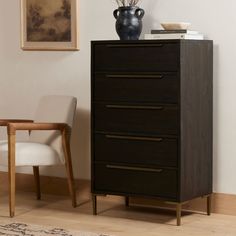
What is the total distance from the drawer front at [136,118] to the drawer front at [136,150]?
0.05m

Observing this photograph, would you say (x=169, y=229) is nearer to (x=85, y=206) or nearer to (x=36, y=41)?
(x=85, y=206)

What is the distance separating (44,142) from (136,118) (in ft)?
3.02

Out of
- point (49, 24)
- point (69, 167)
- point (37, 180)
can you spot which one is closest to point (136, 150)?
point (69, 167)

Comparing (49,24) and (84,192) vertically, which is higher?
(49,24)

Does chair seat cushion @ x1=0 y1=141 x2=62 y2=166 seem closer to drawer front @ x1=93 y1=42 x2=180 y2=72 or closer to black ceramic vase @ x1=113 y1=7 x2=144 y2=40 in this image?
drawer front @ x1=93 y1=42 x2=180 y2=72

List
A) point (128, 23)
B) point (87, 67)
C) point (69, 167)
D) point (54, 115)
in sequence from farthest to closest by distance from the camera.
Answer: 1. point (87, 67)
2. point (54, 115)
3. point (69, 167)
4. point (128, 23)

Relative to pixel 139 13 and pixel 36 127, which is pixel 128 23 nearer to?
pixel 139 13

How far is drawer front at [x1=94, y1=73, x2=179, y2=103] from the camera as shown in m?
4.76

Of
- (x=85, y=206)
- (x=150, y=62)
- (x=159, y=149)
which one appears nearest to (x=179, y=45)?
(x=150, y=62)

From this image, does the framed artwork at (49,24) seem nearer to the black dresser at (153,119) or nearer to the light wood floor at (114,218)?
the black dresser at (153,119)

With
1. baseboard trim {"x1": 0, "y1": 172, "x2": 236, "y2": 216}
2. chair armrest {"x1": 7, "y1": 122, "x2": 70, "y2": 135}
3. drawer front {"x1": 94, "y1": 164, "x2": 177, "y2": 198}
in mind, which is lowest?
baseboard trim {"x1": 0, "y1": 172, "x2": 236, "y2": 216}

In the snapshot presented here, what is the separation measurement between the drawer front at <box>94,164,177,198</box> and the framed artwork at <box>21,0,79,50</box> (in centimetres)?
117

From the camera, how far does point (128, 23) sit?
505 centimetres

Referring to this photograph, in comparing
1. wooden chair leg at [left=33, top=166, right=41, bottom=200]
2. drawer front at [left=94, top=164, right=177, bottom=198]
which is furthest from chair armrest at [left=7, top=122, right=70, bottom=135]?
wooden chair leg at [left=33, top=166, right=41, bottom=200]
